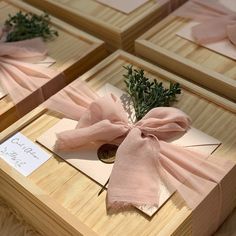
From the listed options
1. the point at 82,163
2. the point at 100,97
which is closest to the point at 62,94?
the point at 100,97

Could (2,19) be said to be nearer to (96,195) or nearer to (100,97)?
(100,97)

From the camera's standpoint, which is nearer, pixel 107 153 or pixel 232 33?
pixel 107 153

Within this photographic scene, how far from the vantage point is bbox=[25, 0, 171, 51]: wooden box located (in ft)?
4.45

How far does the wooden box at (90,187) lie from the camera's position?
0.92 metres

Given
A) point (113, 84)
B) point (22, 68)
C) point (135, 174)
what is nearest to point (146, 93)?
point (113, 84)

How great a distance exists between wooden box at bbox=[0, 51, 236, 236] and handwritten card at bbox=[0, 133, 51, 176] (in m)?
0.01

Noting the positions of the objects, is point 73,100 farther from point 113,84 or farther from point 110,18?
point 110,18

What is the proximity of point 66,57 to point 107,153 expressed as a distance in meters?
0.38

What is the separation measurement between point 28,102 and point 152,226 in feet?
1.57

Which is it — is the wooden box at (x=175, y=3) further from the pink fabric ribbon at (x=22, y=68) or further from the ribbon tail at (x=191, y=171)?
the ribbon tail at (x=191, y=171)

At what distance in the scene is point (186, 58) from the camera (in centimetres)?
125

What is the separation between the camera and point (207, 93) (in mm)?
1140

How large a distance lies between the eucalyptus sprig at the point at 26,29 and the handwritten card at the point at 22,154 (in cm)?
39

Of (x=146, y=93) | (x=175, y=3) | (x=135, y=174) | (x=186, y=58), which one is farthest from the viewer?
(x=175, y=3)
